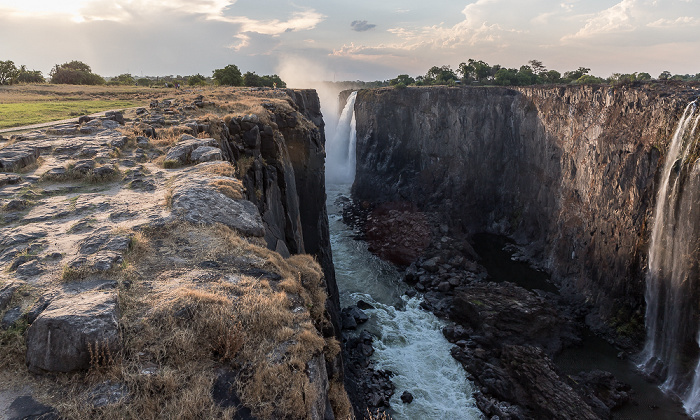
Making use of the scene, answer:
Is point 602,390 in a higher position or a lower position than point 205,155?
lower

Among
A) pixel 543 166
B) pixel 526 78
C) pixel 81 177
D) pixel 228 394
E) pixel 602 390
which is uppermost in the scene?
pixel 526 78

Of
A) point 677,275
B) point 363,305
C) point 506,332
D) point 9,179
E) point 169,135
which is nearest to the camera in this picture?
point 9,179

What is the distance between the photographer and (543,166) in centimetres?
4147

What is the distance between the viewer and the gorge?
23.1 meters

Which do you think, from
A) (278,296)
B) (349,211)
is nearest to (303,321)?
(278,296)

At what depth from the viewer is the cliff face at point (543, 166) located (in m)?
27.4

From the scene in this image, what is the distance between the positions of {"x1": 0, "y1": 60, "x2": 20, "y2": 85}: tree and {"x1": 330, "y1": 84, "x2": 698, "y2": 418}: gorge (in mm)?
45690

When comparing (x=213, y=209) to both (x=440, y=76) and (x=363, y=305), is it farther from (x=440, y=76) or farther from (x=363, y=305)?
(x=440, y=76)

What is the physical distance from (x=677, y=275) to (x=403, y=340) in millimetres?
16846

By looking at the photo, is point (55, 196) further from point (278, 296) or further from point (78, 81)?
point (78, 81)

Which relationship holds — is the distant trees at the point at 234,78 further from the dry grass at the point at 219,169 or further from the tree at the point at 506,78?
the dry grass at the point at 219,169

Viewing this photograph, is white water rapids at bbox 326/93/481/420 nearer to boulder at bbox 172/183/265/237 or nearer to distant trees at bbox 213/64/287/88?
boulder at bbox 172/183/265/237

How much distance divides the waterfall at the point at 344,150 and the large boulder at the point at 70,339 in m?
64.0

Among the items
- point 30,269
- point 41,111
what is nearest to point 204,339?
point 30,269
